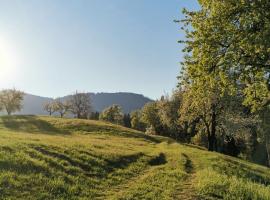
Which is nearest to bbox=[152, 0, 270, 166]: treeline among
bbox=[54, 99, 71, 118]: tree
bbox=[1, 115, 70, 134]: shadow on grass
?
bbox=[1, 115, 70, 134]: shadow on grass

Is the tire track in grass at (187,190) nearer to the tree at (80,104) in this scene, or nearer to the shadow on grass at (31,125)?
the shadow on grass at (31,125)

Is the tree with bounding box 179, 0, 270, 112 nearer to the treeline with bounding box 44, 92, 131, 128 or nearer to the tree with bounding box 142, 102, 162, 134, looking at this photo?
the tree with bounding box 142, 102, 162, 134

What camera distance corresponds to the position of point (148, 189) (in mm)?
19609

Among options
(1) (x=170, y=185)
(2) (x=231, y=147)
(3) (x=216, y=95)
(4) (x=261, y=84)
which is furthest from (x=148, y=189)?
(2) (x=231, y=147)

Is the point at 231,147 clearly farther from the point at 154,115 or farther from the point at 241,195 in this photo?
the point at 241,195

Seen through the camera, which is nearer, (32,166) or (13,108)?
(32,166)

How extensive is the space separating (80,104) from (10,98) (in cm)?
3066

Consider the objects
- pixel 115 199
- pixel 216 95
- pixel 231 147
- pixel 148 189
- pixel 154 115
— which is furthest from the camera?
pixel 154 115

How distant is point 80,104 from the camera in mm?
139625

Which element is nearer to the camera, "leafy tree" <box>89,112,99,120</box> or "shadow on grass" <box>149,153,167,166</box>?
"shadow on grass" <box>149,153,167,166</box>

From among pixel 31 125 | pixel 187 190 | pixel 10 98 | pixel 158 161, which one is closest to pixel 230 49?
pixel 187 190

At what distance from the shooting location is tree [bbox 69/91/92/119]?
140 meters

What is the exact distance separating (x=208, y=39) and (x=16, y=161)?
14.4 m

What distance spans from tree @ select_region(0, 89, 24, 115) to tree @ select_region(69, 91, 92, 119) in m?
25.5
